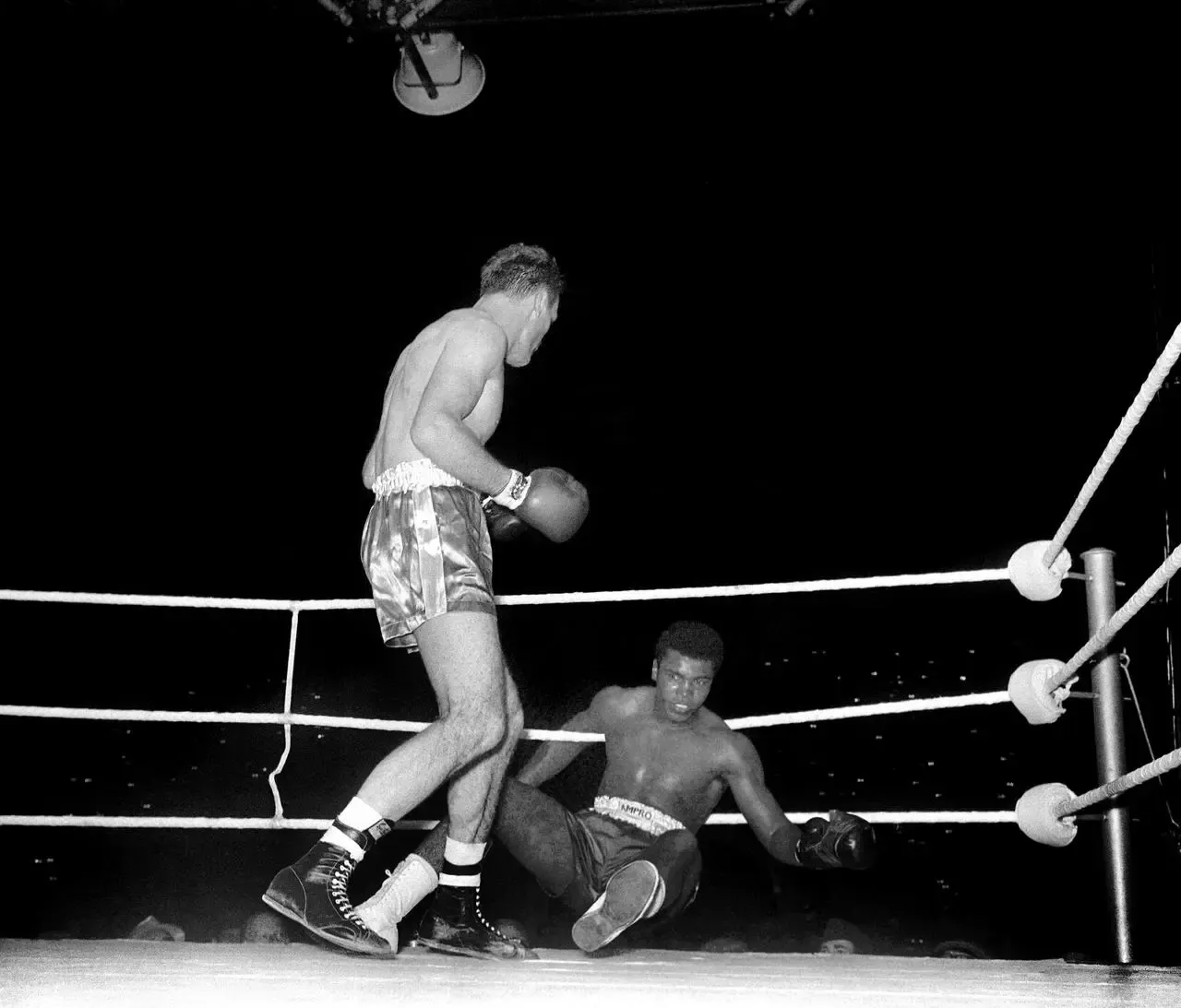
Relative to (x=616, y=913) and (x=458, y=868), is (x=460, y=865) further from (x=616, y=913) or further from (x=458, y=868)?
(x=616, y=913)

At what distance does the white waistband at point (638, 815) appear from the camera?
2.35 m

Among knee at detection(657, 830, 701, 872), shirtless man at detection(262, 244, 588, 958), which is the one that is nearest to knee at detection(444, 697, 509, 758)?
shirtless man at detection(262, 244, 588, 958)

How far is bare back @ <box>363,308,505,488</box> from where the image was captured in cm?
176

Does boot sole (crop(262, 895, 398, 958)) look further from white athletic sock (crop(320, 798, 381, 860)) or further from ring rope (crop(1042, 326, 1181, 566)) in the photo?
ring rope (crop(1042, 326, 1181, 566))

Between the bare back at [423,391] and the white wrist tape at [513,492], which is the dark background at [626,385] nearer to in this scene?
the bare back at [423,391]

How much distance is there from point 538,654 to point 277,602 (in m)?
2.14

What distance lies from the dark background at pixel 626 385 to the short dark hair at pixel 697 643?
1430 mm

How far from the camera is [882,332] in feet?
14.1

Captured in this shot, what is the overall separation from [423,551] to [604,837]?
3.07ft

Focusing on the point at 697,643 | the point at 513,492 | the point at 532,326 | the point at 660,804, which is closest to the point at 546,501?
the point at 513,492

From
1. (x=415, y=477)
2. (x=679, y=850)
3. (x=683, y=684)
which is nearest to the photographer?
(x=415, y=477)

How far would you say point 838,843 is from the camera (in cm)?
205

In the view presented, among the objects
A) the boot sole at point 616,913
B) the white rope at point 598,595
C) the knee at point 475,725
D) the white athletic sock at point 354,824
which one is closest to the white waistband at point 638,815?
the white rope at point 598,595

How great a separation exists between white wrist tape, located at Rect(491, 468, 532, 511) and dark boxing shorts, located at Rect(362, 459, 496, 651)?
0.15 feet
